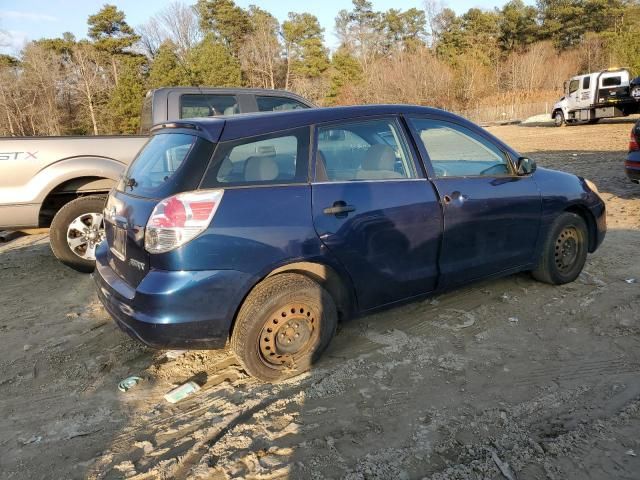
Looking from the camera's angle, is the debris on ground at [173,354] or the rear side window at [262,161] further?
the debris on ground at [173,354]

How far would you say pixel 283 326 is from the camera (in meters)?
3.16

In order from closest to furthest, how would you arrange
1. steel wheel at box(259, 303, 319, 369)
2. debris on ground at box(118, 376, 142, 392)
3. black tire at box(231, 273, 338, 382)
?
black tire at box(231, 273, 338, 382)
steel wheel at box(259, 303, 319, 369)
debris on ground at box(118, 376, 142, 392)

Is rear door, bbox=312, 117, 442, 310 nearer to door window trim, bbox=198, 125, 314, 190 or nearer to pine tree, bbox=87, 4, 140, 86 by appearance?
door window trim, bbox=198, 125, 314, 190

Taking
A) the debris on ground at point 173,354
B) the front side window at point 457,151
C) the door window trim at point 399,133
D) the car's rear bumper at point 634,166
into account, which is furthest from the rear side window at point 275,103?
the car's rear bumper at point 634,166

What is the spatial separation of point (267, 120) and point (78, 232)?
345cm

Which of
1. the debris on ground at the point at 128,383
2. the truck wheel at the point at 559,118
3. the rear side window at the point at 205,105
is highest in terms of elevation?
the truck wheel at the point at 559,118

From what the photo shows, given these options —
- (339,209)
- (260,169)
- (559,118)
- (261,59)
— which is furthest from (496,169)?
(261,59)

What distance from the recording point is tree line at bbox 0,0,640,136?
4156cm

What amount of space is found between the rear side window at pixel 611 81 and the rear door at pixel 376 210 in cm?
2670

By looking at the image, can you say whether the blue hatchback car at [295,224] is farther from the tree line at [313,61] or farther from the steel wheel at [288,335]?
the tree line at [313,61]

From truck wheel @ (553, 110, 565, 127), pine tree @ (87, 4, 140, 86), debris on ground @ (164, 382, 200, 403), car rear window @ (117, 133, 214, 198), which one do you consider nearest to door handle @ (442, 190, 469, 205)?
car rear window @ (117, 133, 214, 198)

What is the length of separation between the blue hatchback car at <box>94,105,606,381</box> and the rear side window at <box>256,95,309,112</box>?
11.4ft

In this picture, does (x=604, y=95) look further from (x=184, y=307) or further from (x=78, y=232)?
(x=184, y=307)

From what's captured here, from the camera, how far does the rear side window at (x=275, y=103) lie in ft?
22.5
